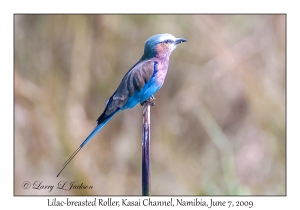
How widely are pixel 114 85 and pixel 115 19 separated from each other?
93 centimetres

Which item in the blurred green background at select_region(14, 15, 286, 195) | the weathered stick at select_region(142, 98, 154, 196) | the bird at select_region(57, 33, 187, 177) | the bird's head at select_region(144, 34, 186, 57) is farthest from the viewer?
the blurred green background at select_region(14, 15, 286, 195)

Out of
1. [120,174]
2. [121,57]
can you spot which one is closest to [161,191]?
[120,174]

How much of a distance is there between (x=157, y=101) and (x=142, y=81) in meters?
3.35

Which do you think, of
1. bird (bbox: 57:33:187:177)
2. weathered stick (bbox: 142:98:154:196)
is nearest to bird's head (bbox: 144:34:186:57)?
bird (bbox: 57:33:187:177)

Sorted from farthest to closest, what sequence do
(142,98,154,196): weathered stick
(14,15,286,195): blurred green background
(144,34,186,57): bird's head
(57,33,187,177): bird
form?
(14,15,286,195): blurred green background, (144,34,186,57): bird's head, (57,33,187,177): bird, (142,98,154,196): weathered stick

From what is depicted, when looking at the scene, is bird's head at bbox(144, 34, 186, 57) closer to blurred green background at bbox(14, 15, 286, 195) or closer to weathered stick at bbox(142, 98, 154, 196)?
weathered stick at bbox(142, 98, 154, 196)

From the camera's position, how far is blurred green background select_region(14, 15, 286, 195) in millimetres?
7156

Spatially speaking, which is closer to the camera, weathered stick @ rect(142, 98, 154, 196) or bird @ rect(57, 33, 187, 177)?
weathered stick @ rect(142, 98, 154, 196)

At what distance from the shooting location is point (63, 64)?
24.7 feet

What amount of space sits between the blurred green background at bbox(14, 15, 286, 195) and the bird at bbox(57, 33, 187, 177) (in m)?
2.07

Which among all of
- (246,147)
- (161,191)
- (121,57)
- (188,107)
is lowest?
(161,191)

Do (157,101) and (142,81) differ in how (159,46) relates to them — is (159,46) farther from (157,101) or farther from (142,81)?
(157,101)

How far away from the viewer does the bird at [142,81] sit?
465 centimetres

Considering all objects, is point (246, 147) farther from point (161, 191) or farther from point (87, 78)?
point (87, 78)
